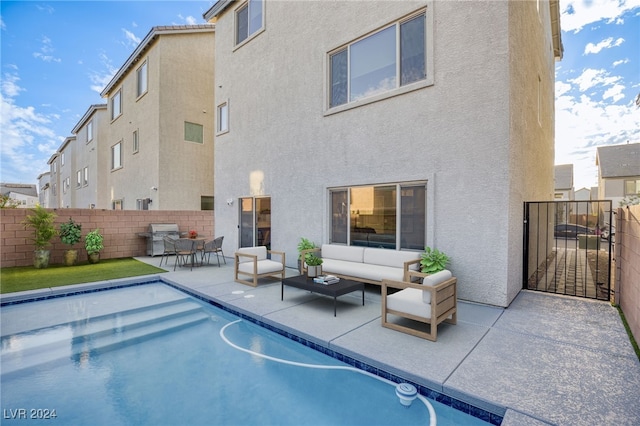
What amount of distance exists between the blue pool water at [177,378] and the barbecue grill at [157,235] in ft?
19.9

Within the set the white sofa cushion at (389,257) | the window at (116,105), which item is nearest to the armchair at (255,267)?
the white sofa cushion at (389,257)

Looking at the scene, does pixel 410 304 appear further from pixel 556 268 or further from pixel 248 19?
pixel 248 19

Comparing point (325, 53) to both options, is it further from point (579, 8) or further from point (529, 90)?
point (579, 8)

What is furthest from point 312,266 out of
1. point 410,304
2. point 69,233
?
point 69,233

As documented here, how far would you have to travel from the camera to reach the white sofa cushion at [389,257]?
A: 582cm

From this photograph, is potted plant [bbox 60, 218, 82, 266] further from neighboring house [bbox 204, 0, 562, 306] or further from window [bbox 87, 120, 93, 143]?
window [bbox 87, 120, 93, 143]

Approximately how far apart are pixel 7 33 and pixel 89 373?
50.0 feet

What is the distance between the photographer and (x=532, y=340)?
12.5 ft

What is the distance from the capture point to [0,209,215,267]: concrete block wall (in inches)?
346

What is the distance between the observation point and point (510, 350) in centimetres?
354

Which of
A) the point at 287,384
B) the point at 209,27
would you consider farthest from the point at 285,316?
the point at 209,27

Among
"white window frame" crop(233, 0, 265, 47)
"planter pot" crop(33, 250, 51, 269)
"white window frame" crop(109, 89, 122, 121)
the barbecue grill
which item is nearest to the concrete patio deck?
"planter pot" crop(33, 250, 51, 269)

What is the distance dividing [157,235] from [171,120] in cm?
583

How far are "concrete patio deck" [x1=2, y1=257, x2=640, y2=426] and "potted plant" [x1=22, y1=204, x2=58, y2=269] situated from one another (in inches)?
146
